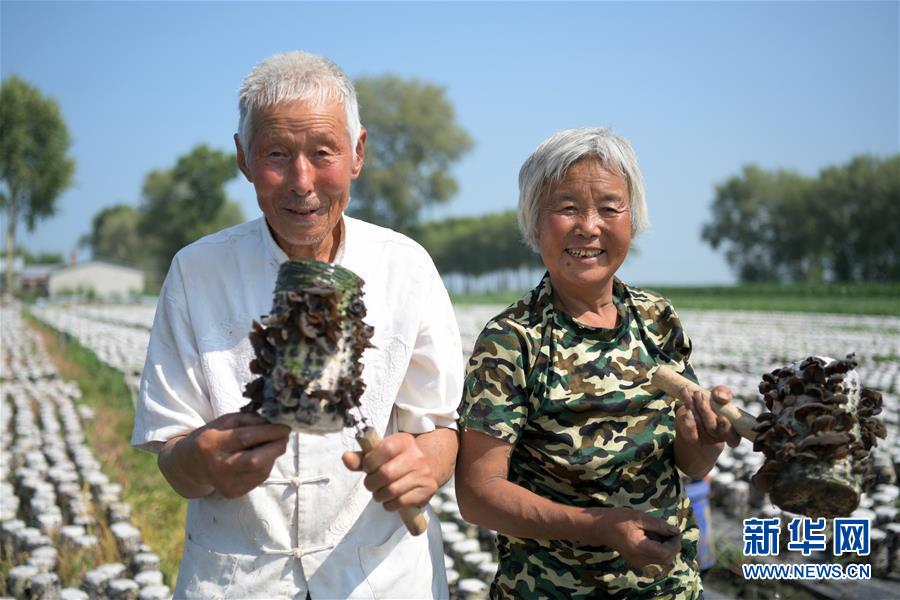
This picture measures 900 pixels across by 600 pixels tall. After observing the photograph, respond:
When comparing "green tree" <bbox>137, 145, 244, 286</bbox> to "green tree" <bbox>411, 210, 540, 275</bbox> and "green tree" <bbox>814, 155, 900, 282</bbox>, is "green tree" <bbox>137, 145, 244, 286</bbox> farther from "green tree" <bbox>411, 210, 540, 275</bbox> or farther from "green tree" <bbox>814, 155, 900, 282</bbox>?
"green tree" <bbox>814, 155, 900, 282</bbox>

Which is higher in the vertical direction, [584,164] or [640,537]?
[584,164]

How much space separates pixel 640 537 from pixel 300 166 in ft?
4.53

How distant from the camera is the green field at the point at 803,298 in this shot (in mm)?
32025

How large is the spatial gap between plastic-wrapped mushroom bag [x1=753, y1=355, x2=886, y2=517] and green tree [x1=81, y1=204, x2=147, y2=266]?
327 ft

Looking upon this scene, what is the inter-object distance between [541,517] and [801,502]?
712mm

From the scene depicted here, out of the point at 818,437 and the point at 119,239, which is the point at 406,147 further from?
the point at 818,437

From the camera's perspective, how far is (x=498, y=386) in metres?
2.34

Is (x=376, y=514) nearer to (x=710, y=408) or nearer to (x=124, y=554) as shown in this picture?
(x=710, y=408)

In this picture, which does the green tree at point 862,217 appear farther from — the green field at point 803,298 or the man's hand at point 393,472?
the man's hand at point 393,472

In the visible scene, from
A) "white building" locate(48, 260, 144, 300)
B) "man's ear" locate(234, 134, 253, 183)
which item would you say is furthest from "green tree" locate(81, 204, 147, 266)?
"man's ear" locate(234, 134, 253, 183)

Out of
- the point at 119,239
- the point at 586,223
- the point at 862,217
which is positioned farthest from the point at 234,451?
the point at 119,239

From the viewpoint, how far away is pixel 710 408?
2232mm

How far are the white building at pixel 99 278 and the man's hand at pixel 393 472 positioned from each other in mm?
69224

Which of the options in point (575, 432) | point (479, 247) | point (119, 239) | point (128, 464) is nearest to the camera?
point (575, 432)
